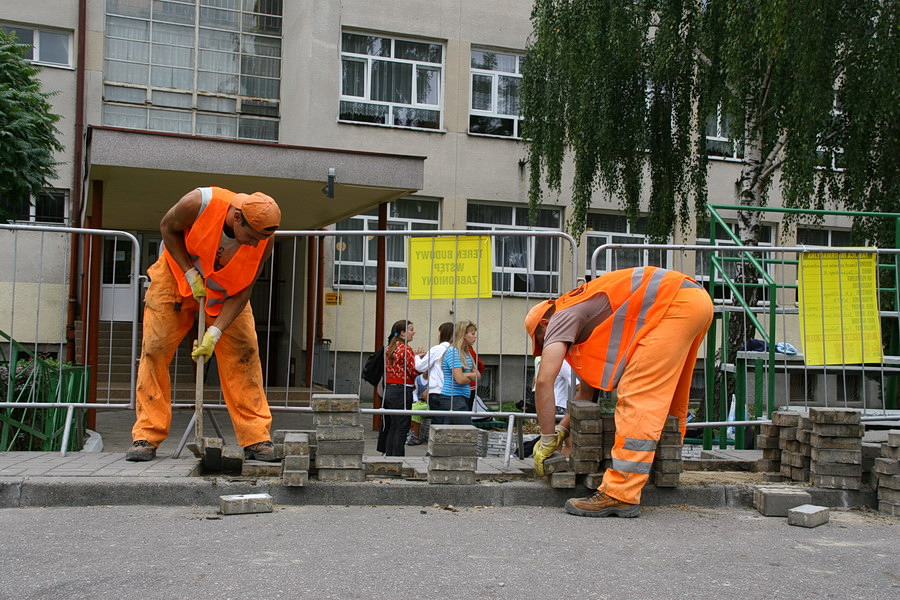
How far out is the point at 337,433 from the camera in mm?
5438

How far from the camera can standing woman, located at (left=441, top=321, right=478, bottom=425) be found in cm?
777

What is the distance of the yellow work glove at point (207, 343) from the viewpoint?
5.48m

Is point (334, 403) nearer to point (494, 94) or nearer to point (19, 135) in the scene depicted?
point (19, 135)

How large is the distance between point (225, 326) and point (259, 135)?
13.9 meters

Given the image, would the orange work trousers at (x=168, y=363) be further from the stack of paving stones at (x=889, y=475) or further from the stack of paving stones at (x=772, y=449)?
the stack of paving stones at (x=889, y=475)

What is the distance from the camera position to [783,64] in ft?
36.2

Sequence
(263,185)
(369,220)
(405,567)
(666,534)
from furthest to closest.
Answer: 1. (369,220)
2. (263,185)
3. (666,534)
4. (405,567)

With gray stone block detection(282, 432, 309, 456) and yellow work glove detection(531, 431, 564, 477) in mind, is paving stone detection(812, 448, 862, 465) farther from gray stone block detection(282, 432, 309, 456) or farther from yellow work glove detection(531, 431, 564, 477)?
gray stone block detection(282, 432, 309, 456)

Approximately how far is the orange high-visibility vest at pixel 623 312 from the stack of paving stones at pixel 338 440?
1.45 meters

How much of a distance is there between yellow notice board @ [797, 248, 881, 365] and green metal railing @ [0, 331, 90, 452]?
239 inches

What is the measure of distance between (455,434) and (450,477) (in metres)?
0.27

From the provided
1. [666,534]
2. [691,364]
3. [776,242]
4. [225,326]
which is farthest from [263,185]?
[776,242]

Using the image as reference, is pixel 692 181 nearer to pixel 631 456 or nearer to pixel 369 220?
pixel 369 220

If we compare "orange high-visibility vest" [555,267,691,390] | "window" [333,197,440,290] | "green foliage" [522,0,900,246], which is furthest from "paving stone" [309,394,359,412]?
"window" [333,197,440,290]
